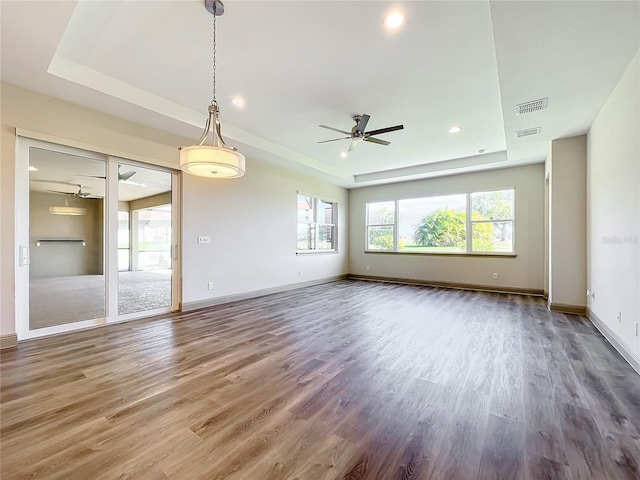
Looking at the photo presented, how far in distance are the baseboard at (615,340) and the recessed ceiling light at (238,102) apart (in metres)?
4.96

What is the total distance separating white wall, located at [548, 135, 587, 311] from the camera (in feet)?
13.9

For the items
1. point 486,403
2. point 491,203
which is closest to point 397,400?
point 486,403

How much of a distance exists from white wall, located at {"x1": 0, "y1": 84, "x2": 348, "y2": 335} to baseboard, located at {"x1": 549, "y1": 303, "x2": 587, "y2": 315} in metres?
4.90

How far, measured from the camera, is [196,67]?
9.71 feet

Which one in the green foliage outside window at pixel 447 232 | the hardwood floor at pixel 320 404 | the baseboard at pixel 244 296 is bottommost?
the hardwood floor at pixel 320 404

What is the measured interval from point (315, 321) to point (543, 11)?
3834 millimetres

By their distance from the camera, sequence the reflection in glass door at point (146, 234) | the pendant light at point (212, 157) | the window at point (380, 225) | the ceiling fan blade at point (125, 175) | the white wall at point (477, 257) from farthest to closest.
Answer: the window at point (380, 225), the white wall at point (477, 257), the reflection in glass door at point (146, 234), the ceiling fan blade at point (125, 175), the pendant light at point (212, 157)

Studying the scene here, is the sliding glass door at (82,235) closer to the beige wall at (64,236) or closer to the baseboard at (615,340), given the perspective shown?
the beige wall at (64,236)

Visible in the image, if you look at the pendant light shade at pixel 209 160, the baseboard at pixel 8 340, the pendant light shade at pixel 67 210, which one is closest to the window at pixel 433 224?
the pendant light shade at pixel 209 160

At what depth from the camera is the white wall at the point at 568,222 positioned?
13.9 ft

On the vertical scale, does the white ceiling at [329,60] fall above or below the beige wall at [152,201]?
above

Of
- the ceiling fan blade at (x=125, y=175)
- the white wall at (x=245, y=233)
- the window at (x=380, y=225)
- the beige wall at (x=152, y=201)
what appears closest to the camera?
the ceiling fan blade at (x=125, y=175)

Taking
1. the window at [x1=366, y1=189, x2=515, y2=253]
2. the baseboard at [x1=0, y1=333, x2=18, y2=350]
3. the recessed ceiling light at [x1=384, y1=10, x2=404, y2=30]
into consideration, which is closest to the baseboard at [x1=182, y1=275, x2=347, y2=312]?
the baseboard at [x1=0, y1=333, x2=18, y2=350]

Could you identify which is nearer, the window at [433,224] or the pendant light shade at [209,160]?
the pendant light shade at [209,160]
